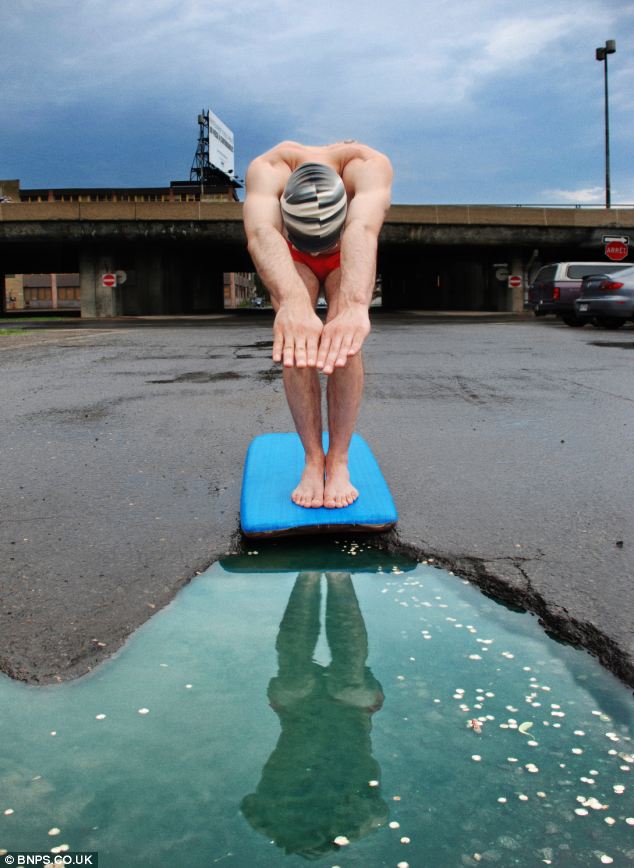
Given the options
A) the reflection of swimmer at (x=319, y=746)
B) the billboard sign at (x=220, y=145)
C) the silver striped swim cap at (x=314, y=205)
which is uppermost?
the billboard sign at (x=220, y=145)

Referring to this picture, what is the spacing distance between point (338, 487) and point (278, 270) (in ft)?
3.02

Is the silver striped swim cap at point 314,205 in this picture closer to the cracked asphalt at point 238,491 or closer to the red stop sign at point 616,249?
the cracked asphalt at point 238,491

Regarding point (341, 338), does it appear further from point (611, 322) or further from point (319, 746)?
point (611, 322)

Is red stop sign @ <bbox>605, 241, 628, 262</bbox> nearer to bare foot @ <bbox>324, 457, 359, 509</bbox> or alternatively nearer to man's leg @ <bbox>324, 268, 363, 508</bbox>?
man's leg @ <bbox>324, 268, 363, 508</bbox>

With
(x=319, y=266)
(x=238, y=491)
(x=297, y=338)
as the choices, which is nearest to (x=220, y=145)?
(x=238, y=491)

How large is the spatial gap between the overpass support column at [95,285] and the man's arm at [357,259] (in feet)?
102

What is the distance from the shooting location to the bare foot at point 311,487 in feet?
10.9

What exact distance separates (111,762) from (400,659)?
82 centimetres

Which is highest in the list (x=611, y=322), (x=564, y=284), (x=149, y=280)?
(x=149, y=280)

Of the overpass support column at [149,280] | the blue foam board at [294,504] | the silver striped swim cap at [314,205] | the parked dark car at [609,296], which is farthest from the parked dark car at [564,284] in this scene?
the silver striped swim cap at [314,205]

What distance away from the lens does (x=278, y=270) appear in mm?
3254

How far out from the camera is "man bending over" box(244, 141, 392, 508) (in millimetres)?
3059

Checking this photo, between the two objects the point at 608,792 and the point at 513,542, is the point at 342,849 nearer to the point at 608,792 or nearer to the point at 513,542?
the point at 608,792

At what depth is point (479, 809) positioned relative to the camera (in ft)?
5.00
